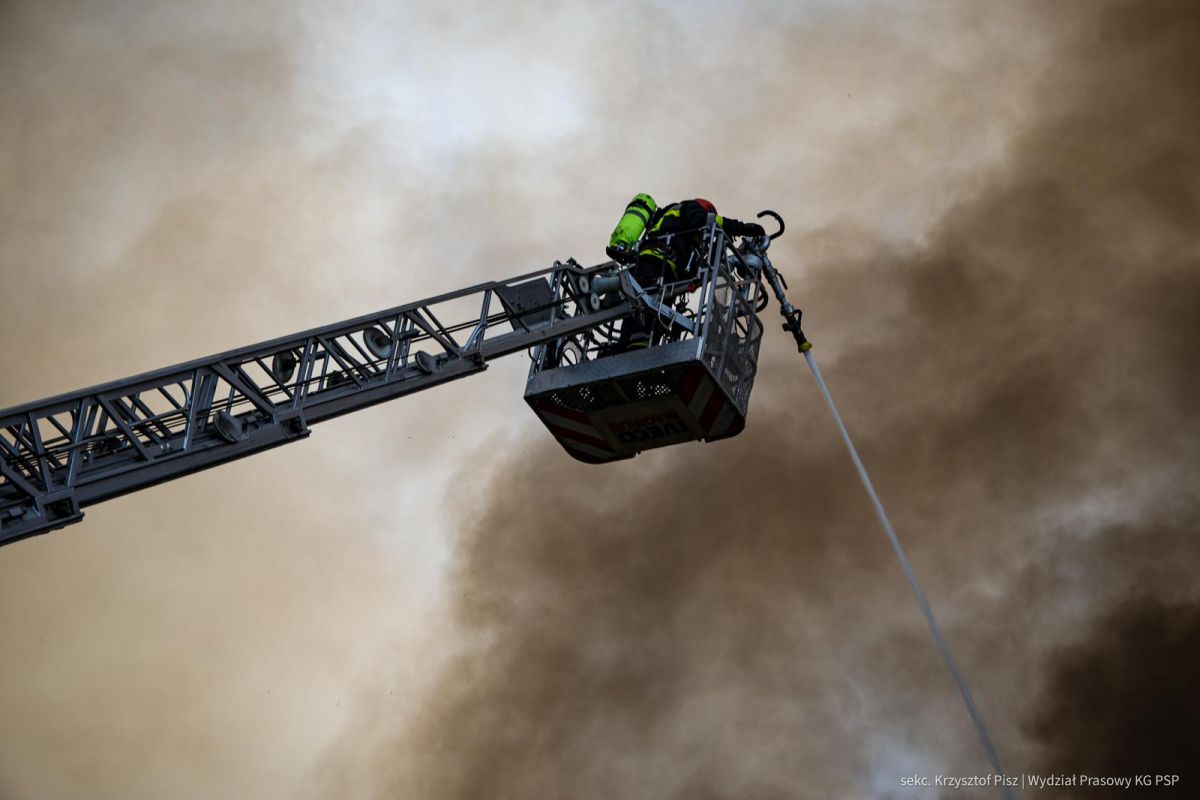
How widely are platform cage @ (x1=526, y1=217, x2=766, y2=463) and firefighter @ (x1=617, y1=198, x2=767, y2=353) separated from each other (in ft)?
0.27

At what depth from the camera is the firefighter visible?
17.9 metres

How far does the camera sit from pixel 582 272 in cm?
1752

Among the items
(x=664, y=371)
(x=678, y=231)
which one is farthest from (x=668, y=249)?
(x=664, y=371)

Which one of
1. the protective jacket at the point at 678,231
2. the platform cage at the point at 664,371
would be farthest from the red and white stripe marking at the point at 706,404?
the protective jacket at the point at 678,231

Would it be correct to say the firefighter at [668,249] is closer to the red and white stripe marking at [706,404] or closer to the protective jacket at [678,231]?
the protective jacket at [678,231]

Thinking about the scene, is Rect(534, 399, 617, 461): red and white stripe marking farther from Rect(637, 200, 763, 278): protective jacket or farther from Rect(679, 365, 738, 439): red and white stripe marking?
Rect(637, 200, 763, 278): protective jacket

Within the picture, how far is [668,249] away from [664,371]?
214 centimetres

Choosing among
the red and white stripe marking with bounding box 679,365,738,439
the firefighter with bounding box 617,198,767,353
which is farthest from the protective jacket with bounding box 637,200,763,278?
the red and white stripe marking with bounding box 679,365,738,439

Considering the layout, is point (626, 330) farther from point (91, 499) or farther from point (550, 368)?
point (91, 499)

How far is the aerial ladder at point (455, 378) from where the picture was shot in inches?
505

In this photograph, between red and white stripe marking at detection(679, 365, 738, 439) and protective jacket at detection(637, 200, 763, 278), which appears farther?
protective jacket at detection(637, 200, 763, 278)

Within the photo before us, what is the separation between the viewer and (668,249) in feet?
59.4

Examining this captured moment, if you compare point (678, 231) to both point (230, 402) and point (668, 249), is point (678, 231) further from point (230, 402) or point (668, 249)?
point (230, 402)

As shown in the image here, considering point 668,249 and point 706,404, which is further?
point 668,249
